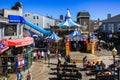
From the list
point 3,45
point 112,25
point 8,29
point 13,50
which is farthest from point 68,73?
point 112,25

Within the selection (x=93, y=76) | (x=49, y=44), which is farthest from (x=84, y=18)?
(x=93, y=76)

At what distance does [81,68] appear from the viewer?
36656mm

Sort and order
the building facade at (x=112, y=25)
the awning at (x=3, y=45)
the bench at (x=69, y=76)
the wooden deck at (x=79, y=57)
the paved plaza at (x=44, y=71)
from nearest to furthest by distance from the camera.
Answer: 1. the bench at (x=69, y=76)
2. the awning at (x=3, y=45)
3. the paved plaza at (x=44, y=71)
4. the wooden deck at (x=79, y=57)
5. the building facade at (x=112, y=25)

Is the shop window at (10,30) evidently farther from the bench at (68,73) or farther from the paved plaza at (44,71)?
the bench at (68,73)

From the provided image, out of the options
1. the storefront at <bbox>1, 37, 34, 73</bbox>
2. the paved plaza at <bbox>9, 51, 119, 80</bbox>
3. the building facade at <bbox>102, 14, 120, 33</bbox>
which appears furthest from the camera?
the building facade at <bbox>102, 14, 120, 33</bbox>

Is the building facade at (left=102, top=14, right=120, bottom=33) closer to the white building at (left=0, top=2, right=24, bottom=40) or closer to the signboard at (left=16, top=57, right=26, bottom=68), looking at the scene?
the white building at (left=0, top=2, right=24, bottom=40)

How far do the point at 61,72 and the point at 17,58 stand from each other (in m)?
4.43

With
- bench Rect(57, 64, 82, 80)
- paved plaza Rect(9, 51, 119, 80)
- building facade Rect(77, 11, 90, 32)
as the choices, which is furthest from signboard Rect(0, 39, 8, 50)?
building facade Rect(77, 11, 90, 32)

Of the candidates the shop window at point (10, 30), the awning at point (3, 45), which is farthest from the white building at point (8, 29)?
the awning at point (3, 45)

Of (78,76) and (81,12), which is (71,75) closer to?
(78,76)

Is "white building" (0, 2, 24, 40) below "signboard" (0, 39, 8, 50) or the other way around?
the other way around

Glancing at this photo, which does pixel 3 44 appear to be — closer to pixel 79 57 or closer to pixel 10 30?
pixel 10 30

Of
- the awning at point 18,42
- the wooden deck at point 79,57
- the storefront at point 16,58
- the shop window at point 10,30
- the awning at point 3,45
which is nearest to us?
the awning at point 3,45

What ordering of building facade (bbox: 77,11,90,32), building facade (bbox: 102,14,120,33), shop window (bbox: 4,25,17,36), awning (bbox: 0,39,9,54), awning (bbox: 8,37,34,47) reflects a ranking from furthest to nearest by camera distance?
building facade (bbox: 77,11,90,32)
building facade (bbox: 102,14,120,33)
shop window (bbox: 4,25,17,36)
awning (bbox: 8,37,34,47)
awning (bbox: 0,39,9,54)
